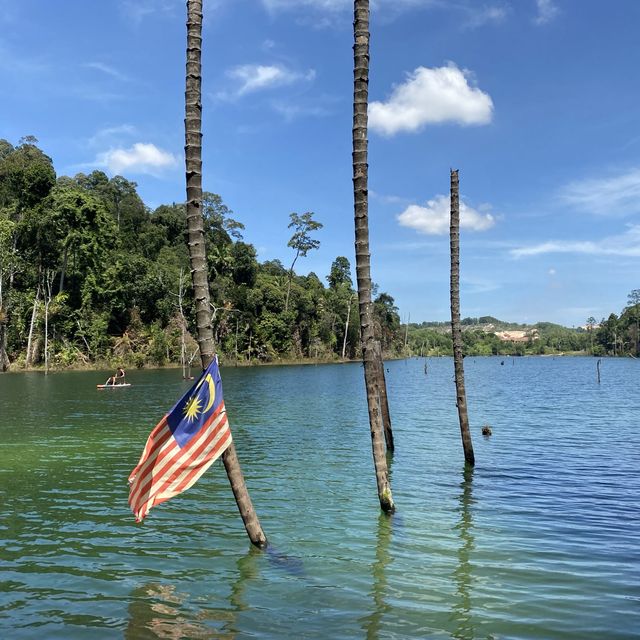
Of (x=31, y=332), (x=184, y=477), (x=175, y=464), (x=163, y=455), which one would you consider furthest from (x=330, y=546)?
Answer: (x=31, y=332)

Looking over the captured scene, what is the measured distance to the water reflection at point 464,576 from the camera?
6.58 metres

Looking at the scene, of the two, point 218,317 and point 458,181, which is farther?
point 218,317

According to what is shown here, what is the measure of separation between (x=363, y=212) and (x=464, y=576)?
6017 millimetres

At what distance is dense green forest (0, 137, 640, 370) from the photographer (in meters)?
72.9

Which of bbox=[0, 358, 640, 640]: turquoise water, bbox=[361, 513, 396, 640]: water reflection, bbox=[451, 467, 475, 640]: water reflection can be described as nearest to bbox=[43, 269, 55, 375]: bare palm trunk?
bbox=[0, 358, 640, 640]: turquoise water

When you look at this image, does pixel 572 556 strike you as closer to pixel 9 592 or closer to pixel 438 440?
pixel 9 592

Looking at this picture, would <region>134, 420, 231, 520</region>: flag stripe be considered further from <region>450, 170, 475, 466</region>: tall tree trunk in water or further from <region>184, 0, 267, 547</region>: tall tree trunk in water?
<region>450, 170, 475, 466</region>: tall tree trunk in water

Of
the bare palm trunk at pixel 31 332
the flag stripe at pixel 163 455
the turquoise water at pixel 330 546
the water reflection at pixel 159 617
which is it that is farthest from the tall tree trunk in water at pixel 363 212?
the bare palm trunk at pixel 31 332

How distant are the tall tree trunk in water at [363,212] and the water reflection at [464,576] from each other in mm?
1733

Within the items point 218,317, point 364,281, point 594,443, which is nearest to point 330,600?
point 364,281

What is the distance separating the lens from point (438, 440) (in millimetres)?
21938

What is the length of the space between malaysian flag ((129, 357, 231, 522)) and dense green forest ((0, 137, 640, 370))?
211 feet

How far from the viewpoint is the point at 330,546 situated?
9523 millimetres

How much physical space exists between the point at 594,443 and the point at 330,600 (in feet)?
55.8
